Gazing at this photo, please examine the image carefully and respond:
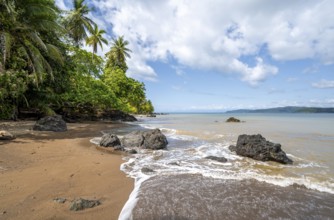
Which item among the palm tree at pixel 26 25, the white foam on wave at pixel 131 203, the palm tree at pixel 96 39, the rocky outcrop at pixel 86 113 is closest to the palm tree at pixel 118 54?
the palm tree at pixel 96 39

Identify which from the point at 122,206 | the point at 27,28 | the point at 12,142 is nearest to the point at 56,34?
the point at 27,28

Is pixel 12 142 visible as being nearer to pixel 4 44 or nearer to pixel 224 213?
pixel 4 44

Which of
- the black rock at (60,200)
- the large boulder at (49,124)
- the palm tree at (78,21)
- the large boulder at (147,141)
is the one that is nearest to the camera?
the black rock at (60,200)

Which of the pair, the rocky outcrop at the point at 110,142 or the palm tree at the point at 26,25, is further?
the palm tree at the point at 26,25

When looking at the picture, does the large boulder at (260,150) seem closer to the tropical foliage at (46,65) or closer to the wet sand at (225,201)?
the wet sand at (225,201)

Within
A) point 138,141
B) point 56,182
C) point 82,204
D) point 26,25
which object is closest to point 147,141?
point 138,141

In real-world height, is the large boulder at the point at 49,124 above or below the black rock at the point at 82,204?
above

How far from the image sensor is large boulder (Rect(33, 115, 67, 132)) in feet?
39.8

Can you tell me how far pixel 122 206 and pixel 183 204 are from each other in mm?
1050

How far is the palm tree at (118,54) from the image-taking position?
143ft

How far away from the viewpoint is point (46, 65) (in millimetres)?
15320

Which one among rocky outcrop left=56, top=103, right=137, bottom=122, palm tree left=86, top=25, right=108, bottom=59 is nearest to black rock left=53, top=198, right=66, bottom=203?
rocky outcrop left=56, top=103, right=137, bottom=122

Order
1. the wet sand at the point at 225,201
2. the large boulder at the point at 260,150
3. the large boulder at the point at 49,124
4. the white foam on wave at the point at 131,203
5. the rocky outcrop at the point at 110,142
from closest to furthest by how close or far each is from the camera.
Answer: the white foam on wave at the point at 131,203
the wet sand at the point at 225,201
the large boulder at the point at 260,150
the rocky outcrop at the point at 110,142
the large boulder at the point at 49,124

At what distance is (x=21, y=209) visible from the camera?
3352 mm
